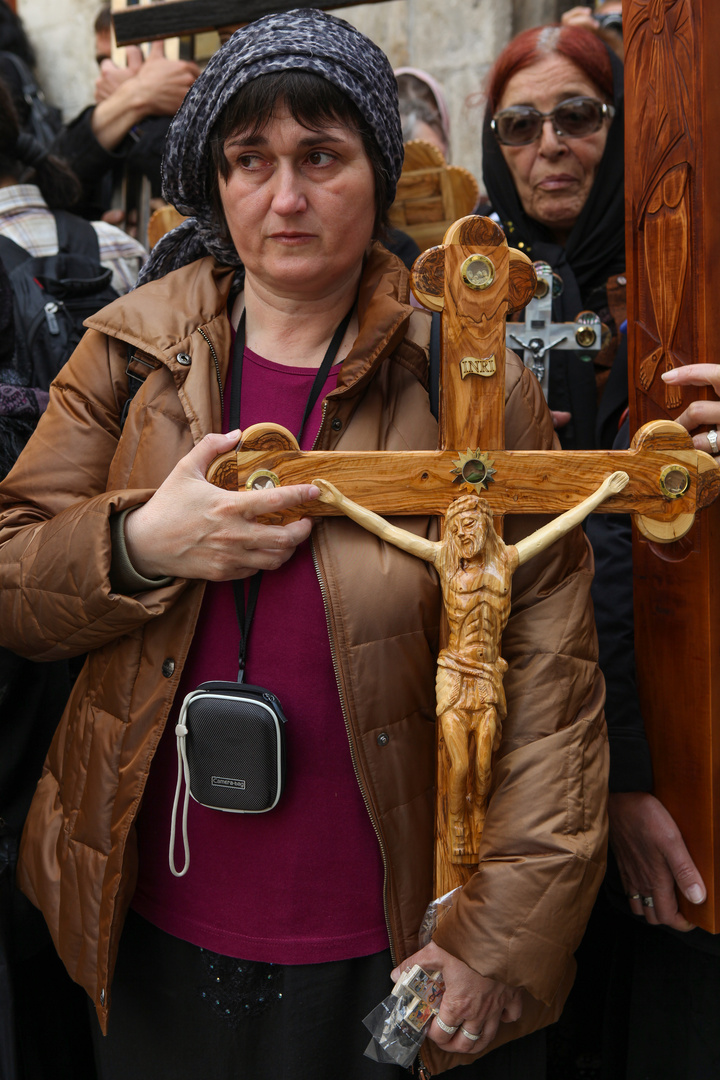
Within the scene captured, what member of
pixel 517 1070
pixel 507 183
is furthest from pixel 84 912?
pixel 507 183

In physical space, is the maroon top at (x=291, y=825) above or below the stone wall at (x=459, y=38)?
below

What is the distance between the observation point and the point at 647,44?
164cm

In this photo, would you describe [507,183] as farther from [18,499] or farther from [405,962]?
[405,962]

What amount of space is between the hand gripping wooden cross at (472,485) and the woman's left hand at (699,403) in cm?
12

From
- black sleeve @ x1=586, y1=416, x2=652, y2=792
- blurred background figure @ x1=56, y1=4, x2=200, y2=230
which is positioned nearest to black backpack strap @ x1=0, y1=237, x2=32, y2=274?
blurred background figure @ x1=56, y1=4, x2=200, y2=230

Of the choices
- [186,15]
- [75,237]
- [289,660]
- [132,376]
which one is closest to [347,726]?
[289,660]

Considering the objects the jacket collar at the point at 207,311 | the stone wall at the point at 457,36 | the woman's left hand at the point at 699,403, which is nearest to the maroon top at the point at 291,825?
the jacket collar at the point at 207,311

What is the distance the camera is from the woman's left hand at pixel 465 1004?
1384mm

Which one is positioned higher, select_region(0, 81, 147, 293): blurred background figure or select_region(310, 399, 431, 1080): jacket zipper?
select_region(0, 81, 147, 293): blurred background figure

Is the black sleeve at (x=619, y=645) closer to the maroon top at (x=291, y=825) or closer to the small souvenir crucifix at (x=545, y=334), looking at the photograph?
the small souvenir crucifix at (x=545, y=334)

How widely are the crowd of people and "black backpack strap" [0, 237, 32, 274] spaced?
94cm

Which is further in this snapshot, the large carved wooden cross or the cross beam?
the cross beam

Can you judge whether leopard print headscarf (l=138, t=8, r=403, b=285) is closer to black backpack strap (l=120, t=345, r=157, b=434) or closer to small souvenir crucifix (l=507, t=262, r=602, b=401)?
black backpack strap (l=120, t=345, r=157, b=434)

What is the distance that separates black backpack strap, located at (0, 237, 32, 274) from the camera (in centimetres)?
252
